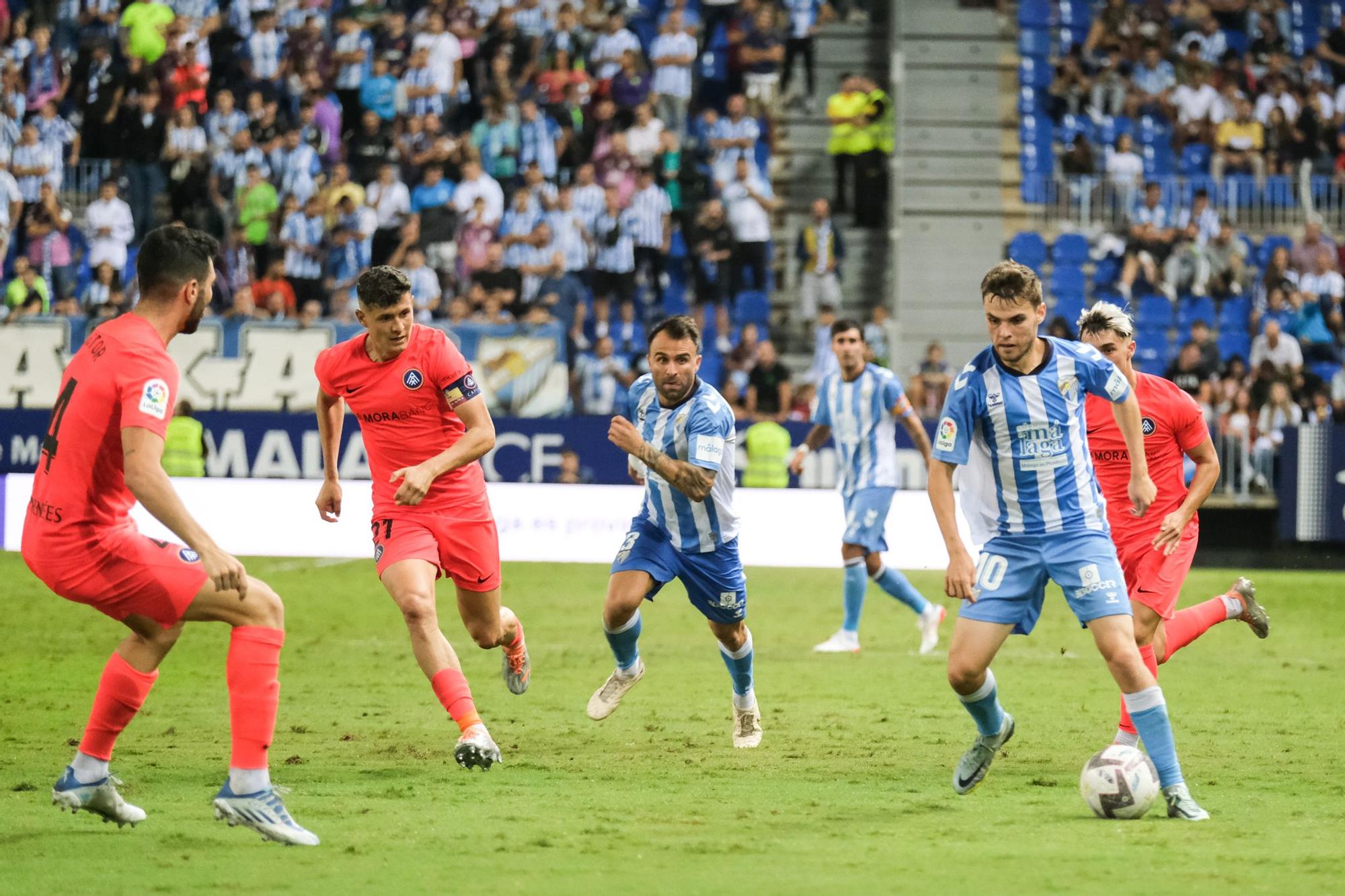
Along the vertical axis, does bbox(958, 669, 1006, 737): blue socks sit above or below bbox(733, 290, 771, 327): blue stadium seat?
below

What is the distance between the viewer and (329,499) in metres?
7.98

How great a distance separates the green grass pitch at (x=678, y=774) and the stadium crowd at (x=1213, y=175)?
24.9ft

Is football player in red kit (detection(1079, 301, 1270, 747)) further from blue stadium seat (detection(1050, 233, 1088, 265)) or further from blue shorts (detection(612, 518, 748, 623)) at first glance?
blue stadium seat (detection(1050, 233, 1088, 265))

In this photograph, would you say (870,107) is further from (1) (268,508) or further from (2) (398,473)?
(2) (398,473)

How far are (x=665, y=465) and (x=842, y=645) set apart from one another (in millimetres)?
5024

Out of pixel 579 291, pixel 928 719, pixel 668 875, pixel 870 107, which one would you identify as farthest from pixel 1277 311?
pixel 668 875

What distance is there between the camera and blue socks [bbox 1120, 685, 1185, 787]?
6.46m

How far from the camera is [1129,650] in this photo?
6457 millimetres

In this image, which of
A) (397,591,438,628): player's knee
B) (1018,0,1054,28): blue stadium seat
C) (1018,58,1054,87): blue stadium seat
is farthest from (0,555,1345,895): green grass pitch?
(1018,0,1054,28): blue stadium seat

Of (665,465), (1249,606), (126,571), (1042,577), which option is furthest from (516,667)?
(1249,606)

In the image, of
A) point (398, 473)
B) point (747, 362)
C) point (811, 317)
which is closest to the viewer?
point (398, 473)

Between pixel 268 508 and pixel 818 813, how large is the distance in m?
11.6

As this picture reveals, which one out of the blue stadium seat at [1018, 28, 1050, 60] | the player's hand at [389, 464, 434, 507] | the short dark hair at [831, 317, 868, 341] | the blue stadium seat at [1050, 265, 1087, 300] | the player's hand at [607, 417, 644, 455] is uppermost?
the blue stadium seat at [1018, 28, 1050, 60]

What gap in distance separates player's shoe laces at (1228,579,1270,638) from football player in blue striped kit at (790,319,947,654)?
141 inches
